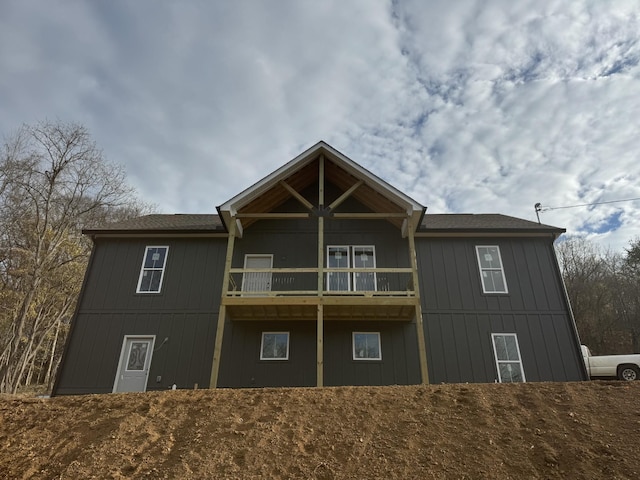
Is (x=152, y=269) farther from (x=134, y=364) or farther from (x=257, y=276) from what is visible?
(x=257, y=276)

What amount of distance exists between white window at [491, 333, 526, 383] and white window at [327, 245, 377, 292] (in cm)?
430

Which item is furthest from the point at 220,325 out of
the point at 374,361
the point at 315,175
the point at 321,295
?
the point at 315,175

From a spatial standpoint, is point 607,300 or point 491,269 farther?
point 607,300

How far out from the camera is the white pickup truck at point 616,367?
13.7 m

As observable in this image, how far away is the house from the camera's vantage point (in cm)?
1132

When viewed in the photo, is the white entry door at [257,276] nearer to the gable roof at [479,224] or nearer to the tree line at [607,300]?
the gable roof at [479,224]

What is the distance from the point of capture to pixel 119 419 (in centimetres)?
608

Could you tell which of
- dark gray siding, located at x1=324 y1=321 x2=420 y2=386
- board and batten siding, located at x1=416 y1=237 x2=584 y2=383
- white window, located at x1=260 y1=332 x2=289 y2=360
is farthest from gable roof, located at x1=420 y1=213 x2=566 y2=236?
white window, located at x1=260 y1=332 x2=289 y2=360

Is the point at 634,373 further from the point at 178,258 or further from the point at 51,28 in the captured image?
the point at 51,28

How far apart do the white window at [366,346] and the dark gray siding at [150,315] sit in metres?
4.64

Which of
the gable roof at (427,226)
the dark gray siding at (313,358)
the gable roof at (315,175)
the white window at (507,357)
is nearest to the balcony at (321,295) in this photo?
the dark gray siding at (313,358)

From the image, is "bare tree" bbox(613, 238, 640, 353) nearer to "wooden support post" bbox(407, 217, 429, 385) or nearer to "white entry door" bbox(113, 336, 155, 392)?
"wooden support post" bbox(407, 217, 429, 385)

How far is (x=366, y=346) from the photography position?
38.9 ft

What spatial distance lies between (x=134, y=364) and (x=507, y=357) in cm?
1196
